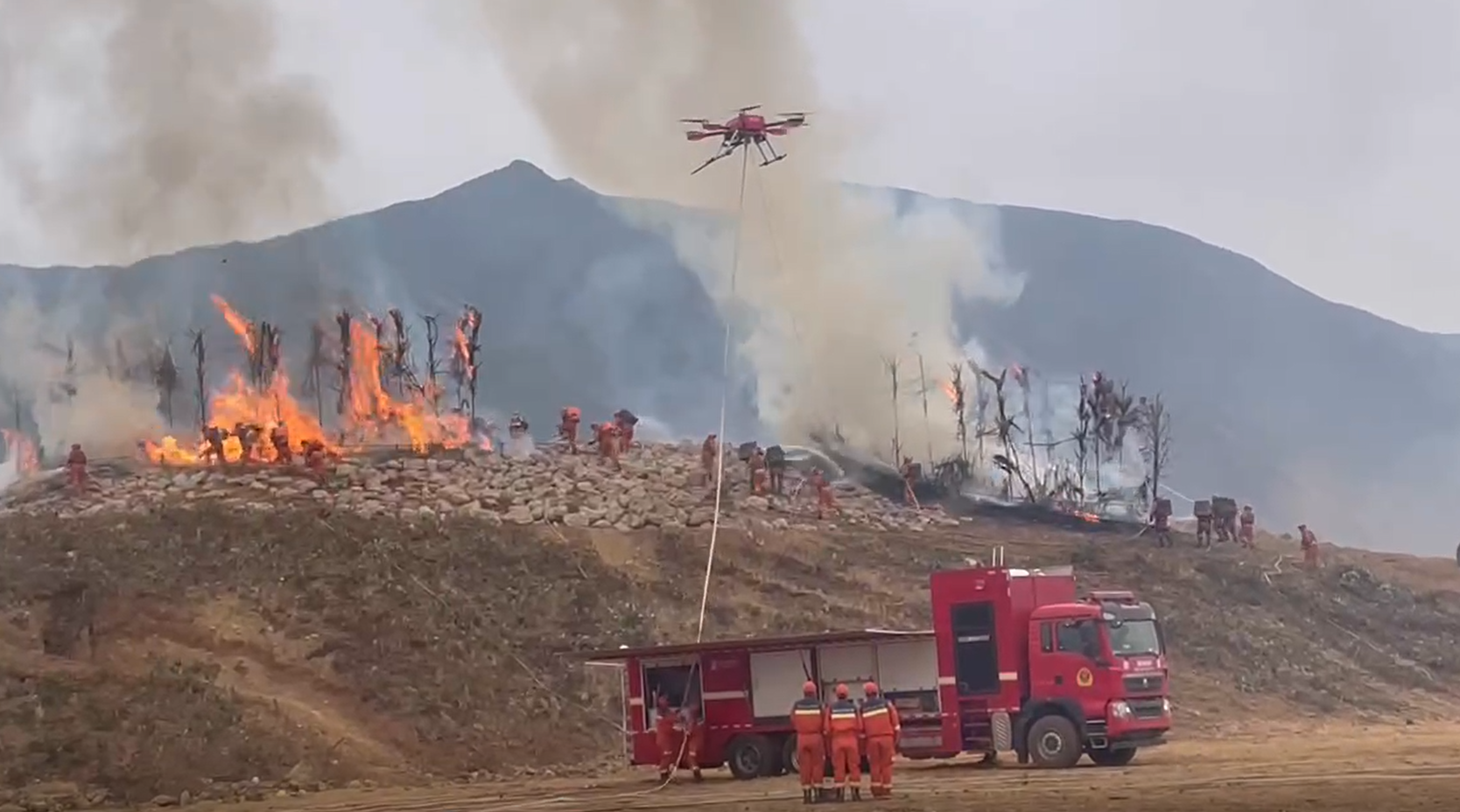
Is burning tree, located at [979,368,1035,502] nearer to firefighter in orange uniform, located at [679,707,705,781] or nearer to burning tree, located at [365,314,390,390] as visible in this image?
burning tree, located at [365,314,390,390]

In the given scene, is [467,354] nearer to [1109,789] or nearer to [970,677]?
[970,677]

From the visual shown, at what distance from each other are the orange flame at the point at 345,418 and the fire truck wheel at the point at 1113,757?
25885 millimetres

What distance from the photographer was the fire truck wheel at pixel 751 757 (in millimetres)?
28391

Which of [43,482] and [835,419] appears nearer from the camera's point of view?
[43,482]

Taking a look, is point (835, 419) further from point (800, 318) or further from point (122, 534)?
point (122, 534)

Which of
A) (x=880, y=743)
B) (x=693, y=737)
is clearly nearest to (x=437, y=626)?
(x=693, y=737)

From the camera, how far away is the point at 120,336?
200 feet

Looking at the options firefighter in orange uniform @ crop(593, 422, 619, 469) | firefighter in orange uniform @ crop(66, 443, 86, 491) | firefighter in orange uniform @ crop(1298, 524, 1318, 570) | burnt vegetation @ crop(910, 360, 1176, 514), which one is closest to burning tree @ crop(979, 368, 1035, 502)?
burnt vegetation @ crop(910, 360, 1176, 514)

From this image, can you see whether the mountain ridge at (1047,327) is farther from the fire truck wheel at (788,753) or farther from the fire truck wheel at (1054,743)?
the fire truck wheel at (1054,743)

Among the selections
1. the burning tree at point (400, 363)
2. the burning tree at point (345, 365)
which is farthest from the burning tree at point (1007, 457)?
the burning tree at point (345, 365)

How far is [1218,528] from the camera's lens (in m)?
52.6

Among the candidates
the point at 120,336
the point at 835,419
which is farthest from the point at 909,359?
the point at 120,336

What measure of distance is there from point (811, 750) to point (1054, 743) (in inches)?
222

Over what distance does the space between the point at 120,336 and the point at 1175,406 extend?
7984 centimetres
